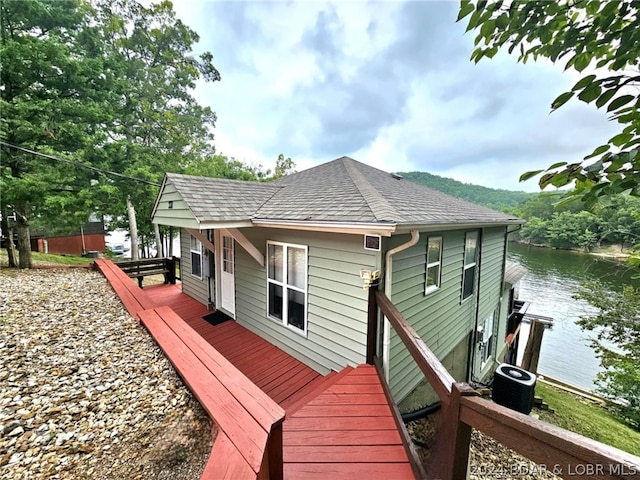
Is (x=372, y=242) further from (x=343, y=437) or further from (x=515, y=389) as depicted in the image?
(x=515, y=389)

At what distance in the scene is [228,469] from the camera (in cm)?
119

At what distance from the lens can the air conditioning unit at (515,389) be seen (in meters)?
3.26

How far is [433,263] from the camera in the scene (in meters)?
4.41

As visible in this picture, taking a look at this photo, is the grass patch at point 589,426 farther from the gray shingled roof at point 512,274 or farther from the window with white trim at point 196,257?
the window with white trim at point 196,257

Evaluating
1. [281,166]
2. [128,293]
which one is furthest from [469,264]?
[281,166]

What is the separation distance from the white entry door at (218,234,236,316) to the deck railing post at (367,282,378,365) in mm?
3605

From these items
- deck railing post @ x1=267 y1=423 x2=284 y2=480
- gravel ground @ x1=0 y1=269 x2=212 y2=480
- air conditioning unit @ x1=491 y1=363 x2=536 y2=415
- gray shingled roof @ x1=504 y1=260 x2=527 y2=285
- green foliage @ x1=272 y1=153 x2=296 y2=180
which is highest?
green foliage @ x1=272 y1=153 x2=296 y2=180

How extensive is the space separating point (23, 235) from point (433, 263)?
34.7ft

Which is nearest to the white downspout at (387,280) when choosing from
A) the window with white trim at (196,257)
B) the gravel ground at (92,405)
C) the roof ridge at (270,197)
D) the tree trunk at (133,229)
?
the gravel ground at (92,405)

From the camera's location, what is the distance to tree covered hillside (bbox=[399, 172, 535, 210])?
29.3 metres

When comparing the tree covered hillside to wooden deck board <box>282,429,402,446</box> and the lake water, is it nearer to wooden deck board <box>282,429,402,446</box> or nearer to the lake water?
the lake water

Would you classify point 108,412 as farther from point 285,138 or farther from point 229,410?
point 285,138

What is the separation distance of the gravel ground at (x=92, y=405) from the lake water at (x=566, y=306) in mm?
8479

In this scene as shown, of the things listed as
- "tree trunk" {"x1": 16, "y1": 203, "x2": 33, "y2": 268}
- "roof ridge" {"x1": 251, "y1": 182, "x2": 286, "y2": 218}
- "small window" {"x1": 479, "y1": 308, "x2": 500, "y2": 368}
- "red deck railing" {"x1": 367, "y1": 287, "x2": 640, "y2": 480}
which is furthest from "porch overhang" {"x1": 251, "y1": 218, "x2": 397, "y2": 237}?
"tree trunk" {"x1": 16, "y1": 203, "x2": 33, "y2": 268}
